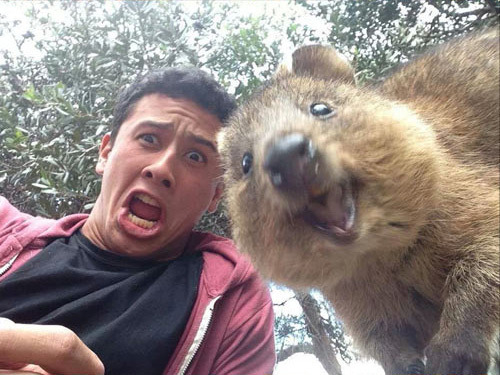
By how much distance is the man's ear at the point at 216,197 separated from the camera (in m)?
1.14

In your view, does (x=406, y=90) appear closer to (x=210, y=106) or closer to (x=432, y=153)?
(x=432, y=153)

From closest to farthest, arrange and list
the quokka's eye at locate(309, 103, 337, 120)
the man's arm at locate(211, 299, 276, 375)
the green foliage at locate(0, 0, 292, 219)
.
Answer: the quokka's eye at locate(309, 103, 337, 120), the man's arm at locate(211, 299, 276, 375), the green foliage at locate(0, 0, 292, 219)

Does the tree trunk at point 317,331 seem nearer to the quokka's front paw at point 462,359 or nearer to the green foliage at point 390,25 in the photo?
the quokka's front paw at point 462,359

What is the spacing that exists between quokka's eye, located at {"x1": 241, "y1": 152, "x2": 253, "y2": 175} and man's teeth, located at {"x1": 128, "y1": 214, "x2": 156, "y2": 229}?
11.7 inches

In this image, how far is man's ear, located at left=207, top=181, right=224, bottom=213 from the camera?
114 centimetres

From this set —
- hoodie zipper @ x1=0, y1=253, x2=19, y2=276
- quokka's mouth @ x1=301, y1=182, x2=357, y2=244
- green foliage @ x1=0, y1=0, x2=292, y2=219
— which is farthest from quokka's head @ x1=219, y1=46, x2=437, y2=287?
hoodie zipper @ x1=0, y1=253, x2=19, y2=276

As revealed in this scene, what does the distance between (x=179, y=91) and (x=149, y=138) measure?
0.14m

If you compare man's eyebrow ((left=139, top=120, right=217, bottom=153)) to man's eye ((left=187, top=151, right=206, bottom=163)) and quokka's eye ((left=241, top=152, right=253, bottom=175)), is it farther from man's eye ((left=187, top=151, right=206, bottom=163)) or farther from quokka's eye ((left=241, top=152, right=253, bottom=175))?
quokka's eye ((left=241, top=152, right=253, bottom=175))

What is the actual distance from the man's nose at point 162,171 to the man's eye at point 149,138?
6cm

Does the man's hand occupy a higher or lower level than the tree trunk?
higher

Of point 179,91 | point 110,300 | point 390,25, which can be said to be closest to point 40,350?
point 110,300

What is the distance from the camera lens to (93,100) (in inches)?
50.8

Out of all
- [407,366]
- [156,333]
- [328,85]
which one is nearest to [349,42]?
[328,85]

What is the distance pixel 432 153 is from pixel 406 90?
252mm
